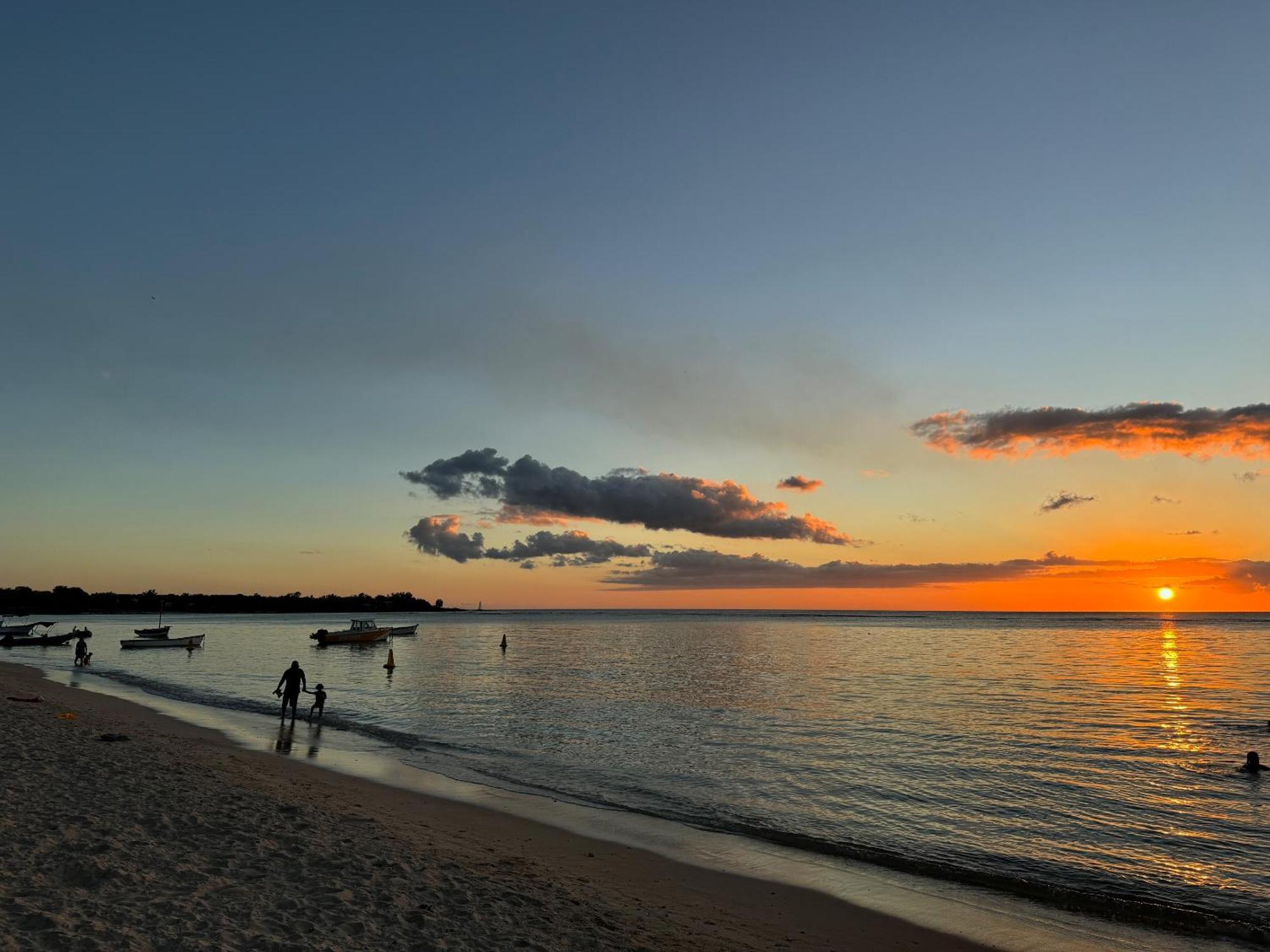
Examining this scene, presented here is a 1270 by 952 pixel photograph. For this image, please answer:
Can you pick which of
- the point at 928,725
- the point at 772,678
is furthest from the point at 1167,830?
the point at 772,678

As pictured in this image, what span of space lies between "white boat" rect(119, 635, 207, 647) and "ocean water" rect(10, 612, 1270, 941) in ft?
45.4

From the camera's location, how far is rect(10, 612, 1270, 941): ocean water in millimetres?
15266

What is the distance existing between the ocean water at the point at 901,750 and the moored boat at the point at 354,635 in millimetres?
21871

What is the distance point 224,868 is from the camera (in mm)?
10508

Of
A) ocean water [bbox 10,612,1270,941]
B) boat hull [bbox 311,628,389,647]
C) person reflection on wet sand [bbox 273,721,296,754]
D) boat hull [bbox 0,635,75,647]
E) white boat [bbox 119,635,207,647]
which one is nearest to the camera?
ocean water [bbox 10,612,1270,941]

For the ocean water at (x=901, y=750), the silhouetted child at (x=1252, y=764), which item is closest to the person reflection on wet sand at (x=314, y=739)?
the ocean water at (x=901, y=750)

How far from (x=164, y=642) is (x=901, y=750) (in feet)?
270

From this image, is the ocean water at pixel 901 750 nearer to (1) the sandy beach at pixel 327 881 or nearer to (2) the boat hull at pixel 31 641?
(1) the sandy beach at pixel 327 881

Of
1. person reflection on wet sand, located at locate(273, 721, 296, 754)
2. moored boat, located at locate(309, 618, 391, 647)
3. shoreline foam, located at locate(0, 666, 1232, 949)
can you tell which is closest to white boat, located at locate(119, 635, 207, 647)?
moored boat, located at locate(309, 618, 391, 647)

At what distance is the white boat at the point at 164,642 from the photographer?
80.5 m

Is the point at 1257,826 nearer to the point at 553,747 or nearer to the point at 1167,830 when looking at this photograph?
the point at 1167,830

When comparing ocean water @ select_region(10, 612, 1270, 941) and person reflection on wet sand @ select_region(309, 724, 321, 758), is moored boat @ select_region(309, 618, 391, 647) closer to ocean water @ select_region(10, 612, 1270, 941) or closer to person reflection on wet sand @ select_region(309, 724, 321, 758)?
ocean water @ select_region(10, 612, 1270, 941)

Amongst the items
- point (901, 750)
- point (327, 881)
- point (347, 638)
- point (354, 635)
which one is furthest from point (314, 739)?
point (347, 638)

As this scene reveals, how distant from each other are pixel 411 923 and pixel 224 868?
3.11m
